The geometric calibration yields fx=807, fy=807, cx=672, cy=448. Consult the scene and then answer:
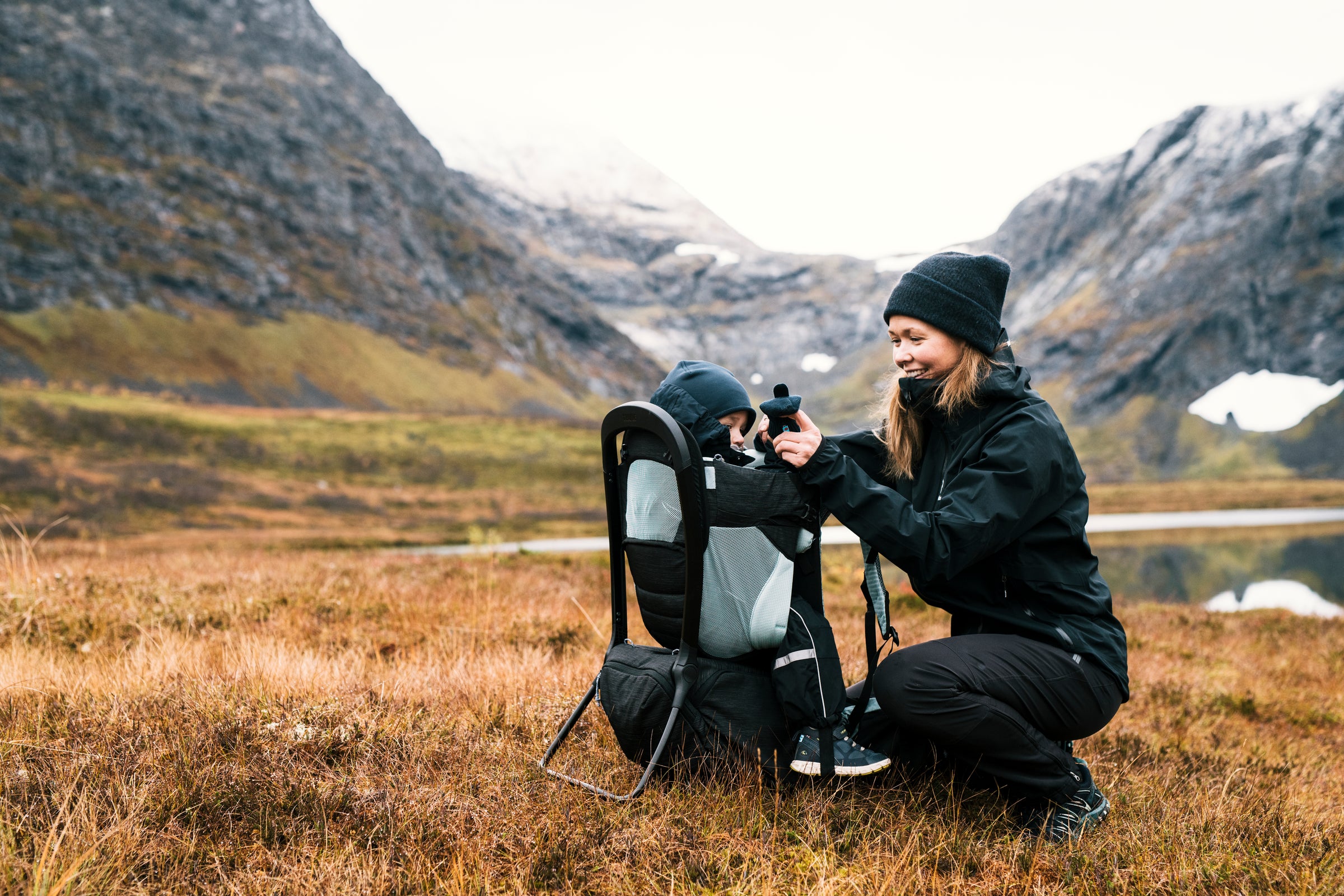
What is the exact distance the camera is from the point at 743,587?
3.22m

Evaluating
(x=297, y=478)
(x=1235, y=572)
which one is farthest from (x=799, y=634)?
(x=297, y=478)

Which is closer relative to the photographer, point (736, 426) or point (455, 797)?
point (455, 797)

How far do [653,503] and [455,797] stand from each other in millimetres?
1343

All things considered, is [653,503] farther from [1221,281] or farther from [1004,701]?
[1221,281]

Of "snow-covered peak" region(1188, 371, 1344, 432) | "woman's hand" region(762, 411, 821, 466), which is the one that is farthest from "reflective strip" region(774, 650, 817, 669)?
"snow-covered peak" region(1188, 371, 1344, 432)

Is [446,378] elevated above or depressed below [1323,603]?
below

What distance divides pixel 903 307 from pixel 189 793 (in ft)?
11.1

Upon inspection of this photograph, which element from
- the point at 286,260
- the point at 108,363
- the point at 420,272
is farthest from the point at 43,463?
the point at 420,272

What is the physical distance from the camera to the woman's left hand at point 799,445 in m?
3.13

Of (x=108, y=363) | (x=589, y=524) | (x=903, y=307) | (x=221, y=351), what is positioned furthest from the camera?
(x=221, y=351)

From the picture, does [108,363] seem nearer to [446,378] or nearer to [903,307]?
[446,378]

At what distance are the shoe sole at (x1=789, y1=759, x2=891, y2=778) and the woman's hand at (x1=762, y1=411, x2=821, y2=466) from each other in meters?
1.18

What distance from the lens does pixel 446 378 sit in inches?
4722

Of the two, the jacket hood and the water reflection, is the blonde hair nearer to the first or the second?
the jacket hood
